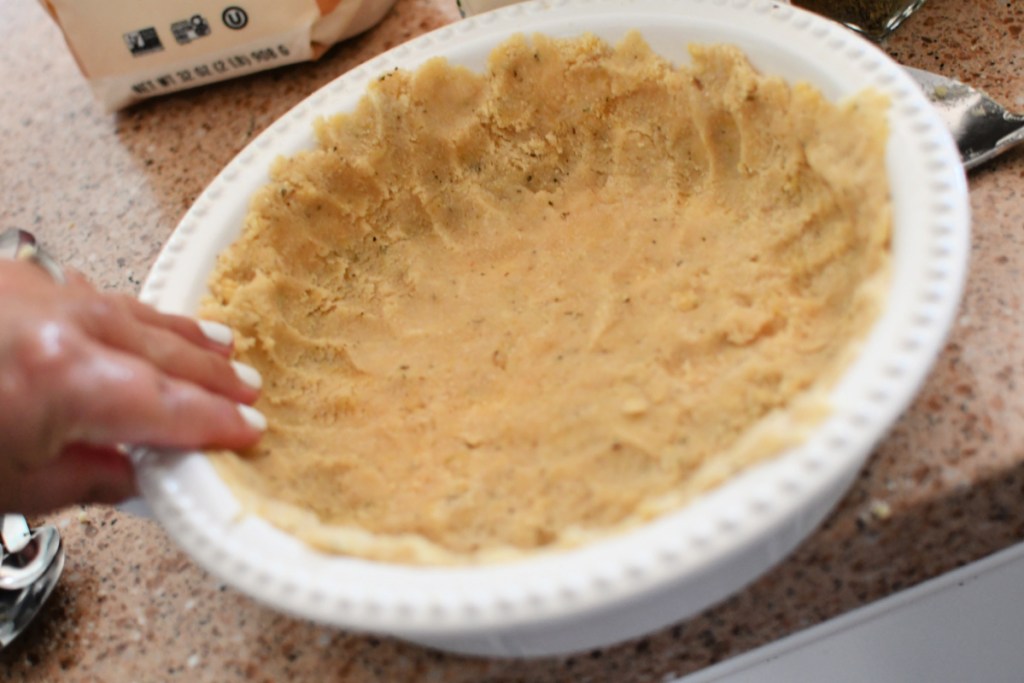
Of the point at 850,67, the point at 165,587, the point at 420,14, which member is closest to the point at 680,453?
the point at 850,67

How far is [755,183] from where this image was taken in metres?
0.74

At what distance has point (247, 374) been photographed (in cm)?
67

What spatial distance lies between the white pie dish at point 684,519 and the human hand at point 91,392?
3 centimetres

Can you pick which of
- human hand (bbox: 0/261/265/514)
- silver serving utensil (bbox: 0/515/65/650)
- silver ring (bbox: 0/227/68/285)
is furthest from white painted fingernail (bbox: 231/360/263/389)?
silver serving utensil (bbox: 0/515/65/650)

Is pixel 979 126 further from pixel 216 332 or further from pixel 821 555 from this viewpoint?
pixel 216 332

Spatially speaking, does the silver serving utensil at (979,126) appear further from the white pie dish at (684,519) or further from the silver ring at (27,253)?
the silver ring at (27,253)

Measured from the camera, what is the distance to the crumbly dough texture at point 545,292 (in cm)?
60

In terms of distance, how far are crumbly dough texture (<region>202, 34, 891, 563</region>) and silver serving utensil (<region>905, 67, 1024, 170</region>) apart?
165 mm

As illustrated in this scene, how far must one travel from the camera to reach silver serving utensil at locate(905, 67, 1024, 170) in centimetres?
75

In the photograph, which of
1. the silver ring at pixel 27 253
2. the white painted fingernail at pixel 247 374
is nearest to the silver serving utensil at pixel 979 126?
the white painted fingernail at pixel 247 374

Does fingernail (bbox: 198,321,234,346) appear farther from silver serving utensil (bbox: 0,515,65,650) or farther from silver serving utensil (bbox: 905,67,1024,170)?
silver serving utensil (bbox: 905,67,1024,170)

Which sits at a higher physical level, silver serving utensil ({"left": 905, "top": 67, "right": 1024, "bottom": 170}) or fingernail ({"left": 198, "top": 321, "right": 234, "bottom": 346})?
fingernail ({"left": 198, "top": 321, "right": 234, "bottom": 346})

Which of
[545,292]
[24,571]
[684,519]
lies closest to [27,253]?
[24,571]

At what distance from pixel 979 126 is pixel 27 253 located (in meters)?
0.78
